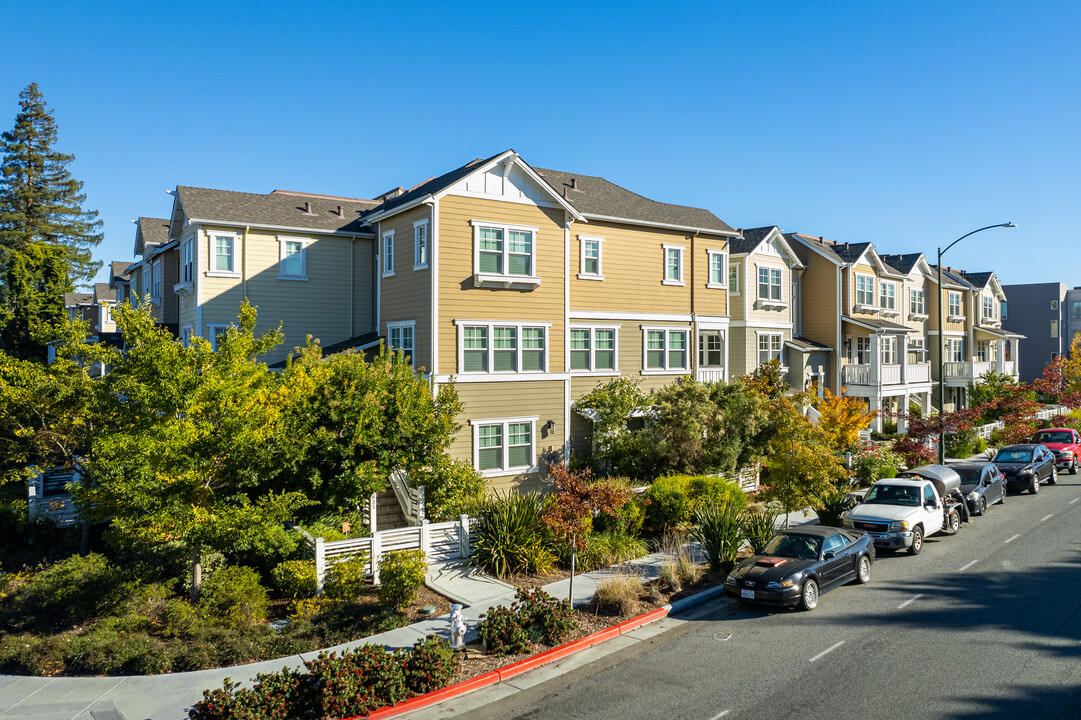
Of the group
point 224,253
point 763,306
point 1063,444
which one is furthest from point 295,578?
point 1063,444

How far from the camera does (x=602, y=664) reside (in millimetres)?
12867

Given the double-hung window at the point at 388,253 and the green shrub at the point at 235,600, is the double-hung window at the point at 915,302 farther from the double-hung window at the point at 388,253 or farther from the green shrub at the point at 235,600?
the green shrub at the point at 235,600

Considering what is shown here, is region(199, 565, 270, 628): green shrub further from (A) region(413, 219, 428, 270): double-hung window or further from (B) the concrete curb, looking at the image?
(A) region(413, 219, 428, 270): double-hung window

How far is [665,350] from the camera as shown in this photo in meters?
30.5

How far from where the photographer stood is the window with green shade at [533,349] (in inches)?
1023

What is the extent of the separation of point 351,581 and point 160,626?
147 inches

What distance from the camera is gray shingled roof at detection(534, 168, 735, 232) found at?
29.0 metres

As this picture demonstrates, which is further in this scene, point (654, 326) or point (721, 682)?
point (654, 326)

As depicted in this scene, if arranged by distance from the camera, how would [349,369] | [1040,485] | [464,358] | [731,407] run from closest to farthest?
[349,369]
[464,358]
[731,407]
[1040,485]

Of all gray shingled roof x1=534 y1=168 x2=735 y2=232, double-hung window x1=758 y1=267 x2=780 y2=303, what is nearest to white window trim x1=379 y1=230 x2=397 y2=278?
gray shingled roof x1=534 y1=168 x2=735 y2=232

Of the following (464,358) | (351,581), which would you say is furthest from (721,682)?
(464,358)

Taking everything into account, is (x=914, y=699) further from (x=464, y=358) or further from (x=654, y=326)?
(x=654, y=326)

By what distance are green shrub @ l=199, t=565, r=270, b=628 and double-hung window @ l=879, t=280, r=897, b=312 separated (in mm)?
42951

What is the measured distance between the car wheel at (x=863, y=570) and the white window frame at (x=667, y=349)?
13427 millimetres
